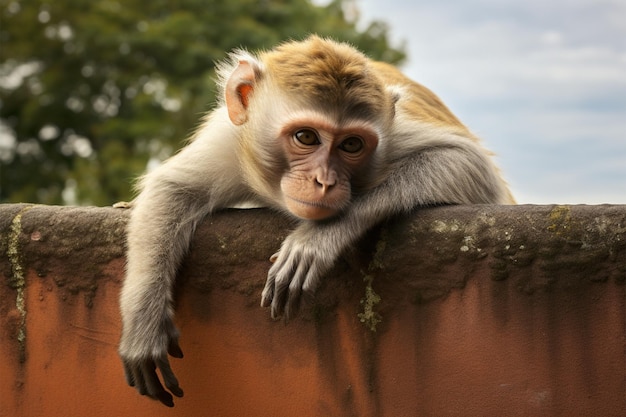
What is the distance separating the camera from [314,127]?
12.7 feet

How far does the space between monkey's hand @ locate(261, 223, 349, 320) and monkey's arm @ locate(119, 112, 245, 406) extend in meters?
0.54

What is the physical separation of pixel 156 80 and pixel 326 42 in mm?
15517

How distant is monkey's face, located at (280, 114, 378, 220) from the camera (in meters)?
3.66

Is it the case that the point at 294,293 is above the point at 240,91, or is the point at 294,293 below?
below

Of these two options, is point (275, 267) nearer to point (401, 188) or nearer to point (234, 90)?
point (401, 188)

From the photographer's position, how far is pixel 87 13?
20547 millimetres

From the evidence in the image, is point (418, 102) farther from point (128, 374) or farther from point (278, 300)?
point (128, 374)

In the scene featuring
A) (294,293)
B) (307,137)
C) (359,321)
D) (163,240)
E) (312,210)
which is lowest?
(359,321)

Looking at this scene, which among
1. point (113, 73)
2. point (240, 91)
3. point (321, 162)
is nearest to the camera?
point (321, 162)

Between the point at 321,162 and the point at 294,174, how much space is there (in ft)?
0.49

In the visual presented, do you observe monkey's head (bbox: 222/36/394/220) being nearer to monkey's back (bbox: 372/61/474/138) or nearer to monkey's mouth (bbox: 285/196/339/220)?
monkey's mouth (bbox: 285/196/339/220)

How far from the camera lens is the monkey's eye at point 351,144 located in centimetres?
393

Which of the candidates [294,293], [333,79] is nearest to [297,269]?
[294,293]

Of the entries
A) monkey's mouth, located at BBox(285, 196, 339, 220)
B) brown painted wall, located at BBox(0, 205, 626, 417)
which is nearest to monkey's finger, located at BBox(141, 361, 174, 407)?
brown painted wall, located at BBox(0, 205, 626, 417)
